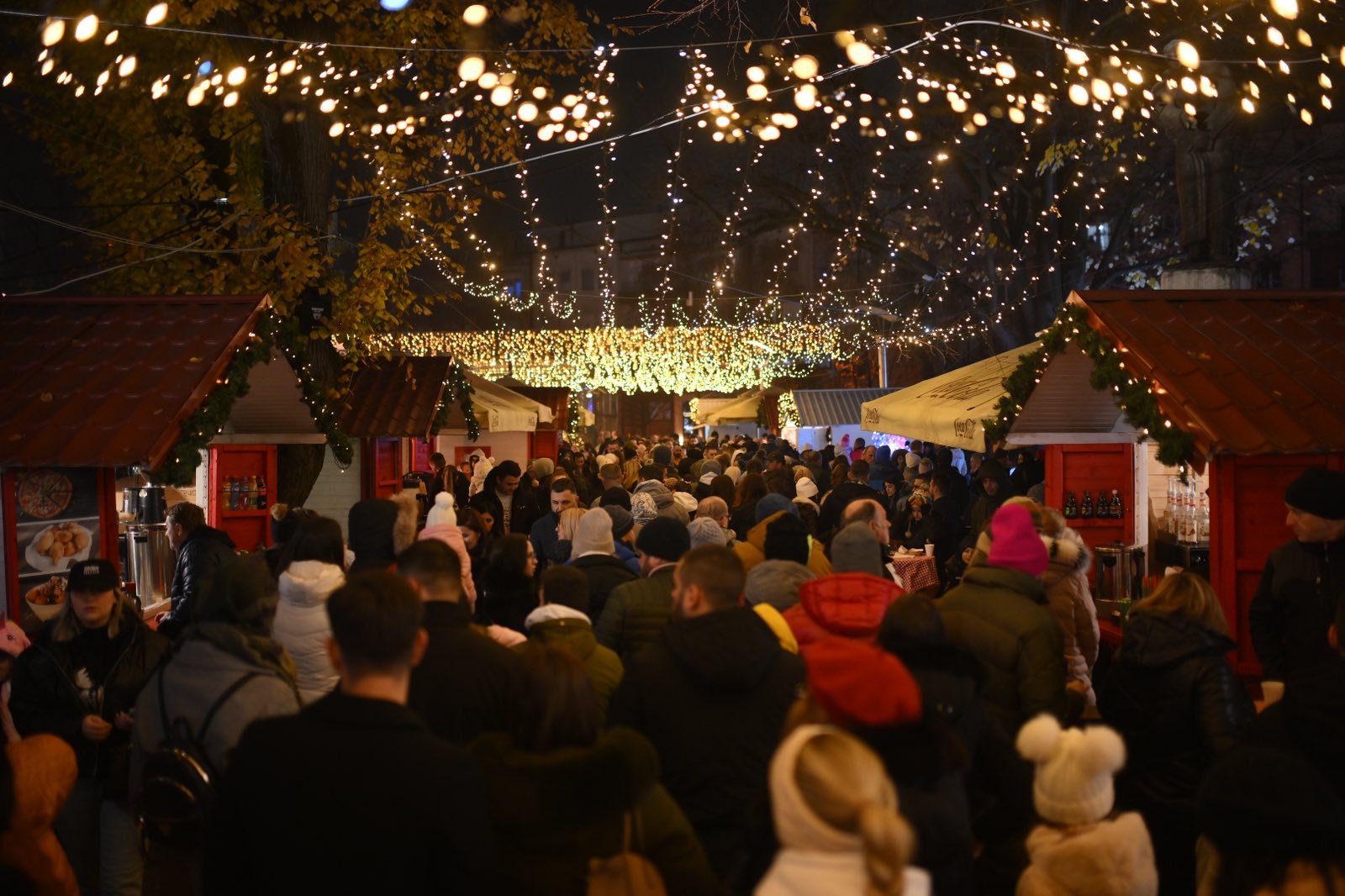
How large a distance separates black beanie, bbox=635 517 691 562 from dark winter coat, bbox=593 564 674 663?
413 millimetres

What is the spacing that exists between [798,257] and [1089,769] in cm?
5978

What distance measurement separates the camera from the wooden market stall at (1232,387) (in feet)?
23.3

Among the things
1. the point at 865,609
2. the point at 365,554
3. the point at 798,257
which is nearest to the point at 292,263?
the point at 365,554

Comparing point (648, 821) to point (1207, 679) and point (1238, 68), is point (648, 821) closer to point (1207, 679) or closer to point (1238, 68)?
point (1207, 679)

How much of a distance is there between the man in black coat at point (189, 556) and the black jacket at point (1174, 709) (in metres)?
5.03

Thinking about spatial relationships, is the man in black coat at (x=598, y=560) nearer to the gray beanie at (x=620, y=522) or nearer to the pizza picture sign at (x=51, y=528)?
the gray beanie at (x=620, y=522)

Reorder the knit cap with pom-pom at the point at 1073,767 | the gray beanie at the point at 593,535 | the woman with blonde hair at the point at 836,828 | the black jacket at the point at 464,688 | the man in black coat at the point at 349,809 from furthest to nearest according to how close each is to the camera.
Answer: the gray beanie at the point at 593,535, the black jacket at the point at 464,688, the knit cap with pom-pom at the point at 1073,767, the man in black coat at the point at 349,809, the woman with blonde hair at the point at 836,828

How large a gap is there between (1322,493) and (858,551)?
7.44ft

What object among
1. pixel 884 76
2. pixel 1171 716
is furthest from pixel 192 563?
pixel 884 76

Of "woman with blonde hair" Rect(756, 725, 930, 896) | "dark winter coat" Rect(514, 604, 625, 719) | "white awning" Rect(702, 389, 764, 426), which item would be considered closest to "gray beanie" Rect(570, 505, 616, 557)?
"dark winter coat" Rect(514, 604, 625, 719)

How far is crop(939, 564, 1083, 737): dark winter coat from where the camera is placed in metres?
4.85

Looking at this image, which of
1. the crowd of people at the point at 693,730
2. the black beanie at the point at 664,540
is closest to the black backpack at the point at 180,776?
the crowd of people at the point at 693,730

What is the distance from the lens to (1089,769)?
3.57m

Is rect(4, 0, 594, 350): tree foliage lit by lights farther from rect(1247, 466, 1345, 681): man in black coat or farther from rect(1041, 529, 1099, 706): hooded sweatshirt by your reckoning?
rect(1247, 466, 1345, 681): man in black coat
